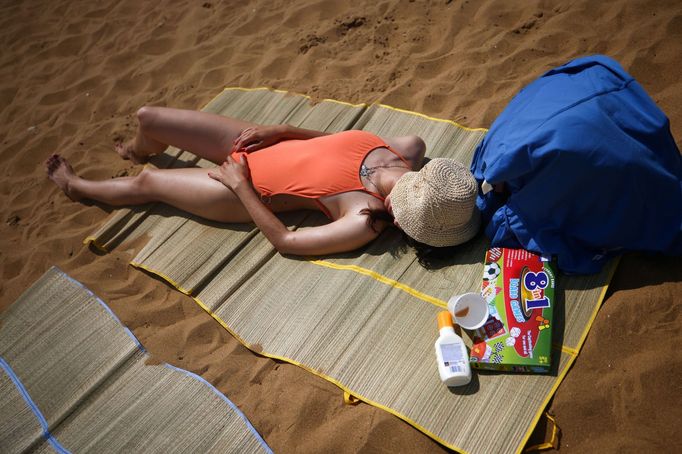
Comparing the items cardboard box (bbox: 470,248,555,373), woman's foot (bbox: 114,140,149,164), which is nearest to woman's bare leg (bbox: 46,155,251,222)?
woman's foot (bbox: 114,140,149,164)

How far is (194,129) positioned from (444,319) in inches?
76.0

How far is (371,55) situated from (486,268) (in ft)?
7.79

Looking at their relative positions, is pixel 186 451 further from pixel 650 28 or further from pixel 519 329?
pixel 650 28

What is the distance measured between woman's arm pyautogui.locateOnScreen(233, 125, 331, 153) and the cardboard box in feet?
4.58

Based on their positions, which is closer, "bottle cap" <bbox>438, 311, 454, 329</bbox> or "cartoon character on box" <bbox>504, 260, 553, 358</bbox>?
"cartoon character on box" <bbox>504, 260, 553, 358</bbox>

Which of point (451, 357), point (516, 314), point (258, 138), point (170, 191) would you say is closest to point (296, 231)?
point (258, 138)

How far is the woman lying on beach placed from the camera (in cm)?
224

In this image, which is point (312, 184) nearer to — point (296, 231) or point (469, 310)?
point (296, 231)

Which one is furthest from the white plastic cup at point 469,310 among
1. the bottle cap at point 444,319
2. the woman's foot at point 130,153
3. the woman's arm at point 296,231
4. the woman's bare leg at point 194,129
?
the woman's foot at point 130,153

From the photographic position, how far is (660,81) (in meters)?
2.98

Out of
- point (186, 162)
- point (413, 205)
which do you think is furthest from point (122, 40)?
point (413, 205)

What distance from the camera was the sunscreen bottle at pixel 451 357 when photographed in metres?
2.04

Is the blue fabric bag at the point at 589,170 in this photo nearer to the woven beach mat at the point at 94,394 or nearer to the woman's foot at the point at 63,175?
the woven beach mat at the point at 94,394

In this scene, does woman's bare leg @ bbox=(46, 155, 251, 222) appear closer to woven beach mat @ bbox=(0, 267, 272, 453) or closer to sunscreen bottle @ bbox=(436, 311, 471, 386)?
woven beach mat @ bbox=(0, 267, 272, 453)
